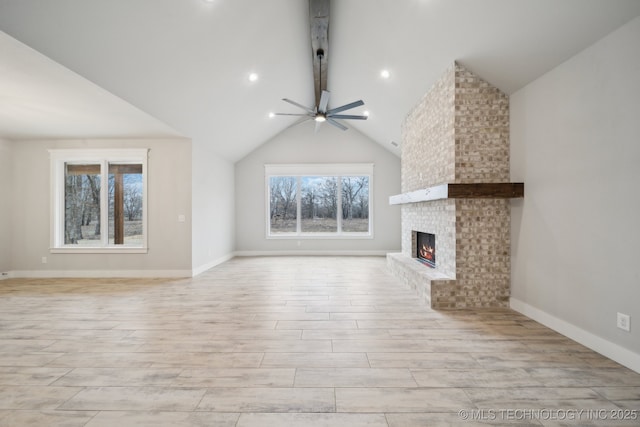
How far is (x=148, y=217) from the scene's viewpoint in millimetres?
5676

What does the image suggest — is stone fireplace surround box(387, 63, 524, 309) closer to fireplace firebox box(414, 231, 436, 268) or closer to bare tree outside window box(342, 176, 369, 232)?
fireplace firebox box(414, 231, 436, 268)

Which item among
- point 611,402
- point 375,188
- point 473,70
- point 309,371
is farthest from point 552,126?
point 375,188

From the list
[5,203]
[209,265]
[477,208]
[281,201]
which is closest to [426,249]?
[477,208]

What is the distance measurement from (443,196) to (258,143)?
18.6 ft

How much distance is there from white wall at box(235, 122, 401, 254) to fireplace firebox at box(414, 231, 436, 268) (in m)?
2.68

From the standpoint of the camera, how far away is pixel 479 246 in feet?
12.2

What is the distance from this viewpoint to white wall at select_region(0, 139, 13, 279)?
5641 mm

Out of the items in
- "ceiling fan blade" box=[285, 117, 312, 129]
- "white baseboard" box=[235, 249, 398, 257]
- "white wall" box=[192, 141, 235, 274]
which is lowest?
"white baseboard" box=[235, 249, 398, 257]

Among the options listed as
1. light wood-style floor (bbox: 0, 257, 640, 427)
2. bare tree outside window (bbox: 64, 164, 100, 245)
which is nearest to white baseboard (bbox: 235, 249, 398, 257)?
bare tree outside window (bbox: 64, 164, 100, 245)

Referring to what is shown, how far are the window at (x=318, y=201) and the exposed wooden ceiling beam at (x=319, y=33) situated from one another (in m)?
3.20

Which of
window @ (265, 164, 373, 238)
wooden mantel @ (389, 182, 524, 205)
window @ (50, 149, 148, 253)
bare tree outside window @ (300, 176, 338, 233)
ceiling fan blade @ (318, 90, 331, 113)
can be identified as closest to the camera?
wooden mantel @ (389, 182, 524, 205)

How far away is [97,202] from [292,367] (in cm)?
560

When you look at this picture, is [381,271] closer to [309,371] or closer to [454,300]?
[454,300]

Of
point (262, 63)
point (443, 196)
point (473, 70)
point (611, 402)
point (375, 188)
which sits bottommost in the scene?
point (611, 402)
